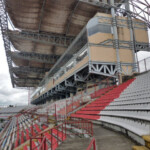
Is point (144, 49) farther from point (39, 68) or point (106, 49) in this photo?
point (39, 68)

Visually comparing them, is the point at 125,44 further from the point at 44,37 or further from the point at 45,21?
the point at 44,37

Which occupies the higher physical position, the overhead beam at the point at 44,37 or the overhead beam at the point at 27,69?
the overhead beam at the point at 44,37

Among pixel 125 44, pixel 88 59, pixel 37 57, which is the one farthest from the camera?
pixel 37 57

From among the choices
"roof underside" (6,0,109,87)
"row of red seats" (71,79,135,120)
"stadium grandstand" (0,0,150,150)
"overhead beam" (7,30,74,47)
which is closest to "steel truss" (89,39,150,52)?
"stadium grandstand" (0,0,150,150)

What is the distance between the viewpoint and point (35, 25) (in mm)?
24250

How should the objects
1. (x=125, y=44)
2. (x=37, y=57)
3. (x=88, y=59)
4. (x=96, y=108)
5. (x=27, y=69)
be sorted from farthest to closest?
(x=27, y=69), (x=37, y=57), (x=125, y=44), (x=88, y=59), (x=96, y=108)

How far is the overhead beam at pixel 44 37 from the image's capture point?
24656 mm

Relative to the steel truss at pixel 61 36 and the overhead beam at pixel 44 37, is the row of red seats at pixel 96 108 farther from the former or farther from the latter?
the overhead beam at pixel 44 37

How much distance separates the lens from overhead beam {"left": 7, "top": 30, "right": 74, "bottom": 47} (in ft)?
80.9

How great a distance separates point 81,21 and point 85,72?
405 inches

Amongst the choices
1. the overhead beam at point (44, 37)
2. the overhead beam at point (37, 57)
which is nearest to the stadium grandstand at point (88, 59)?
the overhead beam at point (44, 37)

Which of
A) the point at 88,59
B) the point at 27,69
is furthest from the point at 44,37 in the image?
the point at 27,69

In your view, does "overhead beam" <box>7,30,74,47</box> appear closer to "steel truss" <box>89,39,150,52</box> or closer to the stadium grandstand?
the stadium grandstand

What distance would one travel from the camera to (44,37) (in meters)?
26.4
